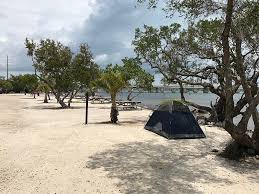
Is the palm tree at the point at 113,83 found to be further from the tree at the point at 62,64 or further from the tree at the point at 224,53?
the tree at the point at 62,64

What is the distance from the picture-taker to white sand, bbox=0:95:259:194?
30.1ft

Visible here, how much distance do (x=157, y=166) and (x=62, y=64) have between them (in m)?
29.3

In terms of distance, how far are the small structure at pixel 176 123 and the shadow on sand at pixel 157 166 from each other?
168cm

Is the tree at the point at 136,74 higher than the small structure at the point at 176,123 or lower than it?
higher

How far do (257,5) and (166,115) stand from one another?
23.5 ft

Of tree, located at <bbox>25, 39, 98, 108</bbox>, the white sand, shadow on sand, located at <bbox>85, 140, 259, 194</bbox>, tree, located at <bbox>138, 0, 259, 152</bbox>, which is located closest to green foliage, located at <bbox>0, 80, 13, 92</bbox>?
tree, located at <bbox>25, 39, 98, 108</bbox>

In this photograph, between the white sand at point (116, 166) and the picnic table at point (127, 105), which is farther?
the picnic table at point (127, 105)

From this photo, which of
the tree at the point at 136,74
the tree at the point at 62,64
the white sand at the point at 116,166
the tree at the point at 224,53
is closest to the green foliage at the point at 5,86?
the tree at the point at 62,64

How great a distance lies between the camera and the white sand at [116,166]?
919 cm

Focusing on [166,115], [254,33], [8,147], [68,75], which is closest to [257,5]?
[254,33]

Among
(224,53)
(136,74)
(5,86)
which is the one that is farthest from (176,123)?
(5,86)

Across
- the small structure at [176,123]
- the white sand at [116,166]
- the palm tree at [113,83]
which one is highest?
the palm tree at [113,83]

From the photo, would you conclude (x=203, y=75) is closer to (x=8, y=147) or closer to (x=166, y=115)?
(x=166, y=115)

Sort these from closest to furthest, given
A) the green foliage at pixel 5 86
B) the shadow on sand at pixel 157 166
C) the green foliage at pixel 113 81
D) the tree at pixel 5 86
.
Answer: the shadow on sand at pixel 157 166, the green foliage at pixel 113 81, the tree at pixel 5 86, the green foliage at pixel 5 86
